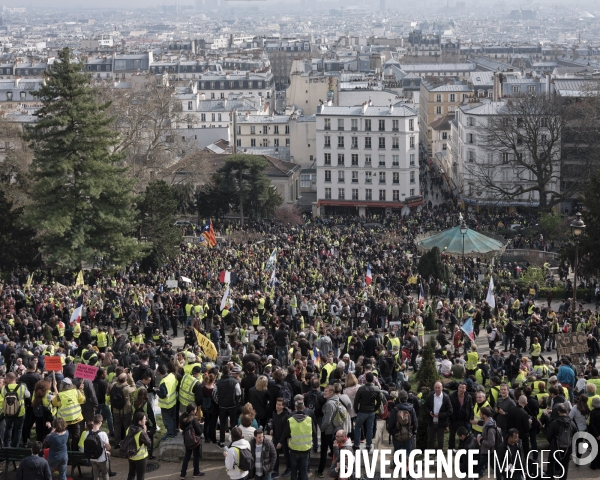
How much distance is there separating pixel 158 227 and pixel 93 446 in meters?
36.1

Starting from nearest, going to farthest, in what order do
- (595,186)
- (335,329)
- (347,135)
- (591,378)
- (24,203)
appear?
(591,378)
(335,329)
(595,186)
(24,203)
(347,135)

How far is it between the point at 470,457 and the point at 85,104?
3439 centimetres

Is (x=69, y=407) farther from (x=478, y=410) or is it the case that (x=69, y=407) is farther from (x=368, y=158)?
(x=368, y=158)

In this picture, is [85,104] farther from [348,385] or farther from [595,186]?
[348,385]

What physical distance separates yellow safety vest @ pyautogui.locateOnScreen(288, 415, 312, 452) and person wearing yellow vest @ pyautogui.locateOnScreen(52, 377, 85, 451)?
13.9 feet

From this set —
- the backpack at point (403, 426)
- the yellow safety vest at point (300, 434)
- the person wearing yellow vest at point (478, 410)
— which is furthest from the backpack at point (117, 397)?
the person wearing yellow vest at point (478, 410)

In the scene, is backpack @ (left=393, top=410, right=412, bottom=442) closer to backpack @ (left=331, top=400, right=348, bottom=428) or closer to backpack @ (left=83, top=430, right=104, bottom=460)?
backpack @ (left=331, top=400, right=348, bottom=428)

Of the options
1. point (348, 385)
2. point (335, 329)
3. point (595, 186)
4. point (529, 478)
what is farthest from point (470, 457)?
Result: point (595, 186)

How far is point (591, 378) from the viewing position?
75.6 feet

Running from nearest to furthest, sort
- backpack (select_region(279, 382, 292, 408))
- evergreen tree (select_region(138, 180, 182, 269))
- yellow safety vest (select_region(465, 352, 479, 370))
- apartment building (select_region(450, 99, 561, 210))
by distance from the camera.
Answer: backpack (select_region(279, 382, 292, 408)), yellow safety vest (select_region(465, 352, 479, 370)), evergreen tree (select_region(138, 180, 182, 269)), apartment building (select_region(450, 99, 561, 210))

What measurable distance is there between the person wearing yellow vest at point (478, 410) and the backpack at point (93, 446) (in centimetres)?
653

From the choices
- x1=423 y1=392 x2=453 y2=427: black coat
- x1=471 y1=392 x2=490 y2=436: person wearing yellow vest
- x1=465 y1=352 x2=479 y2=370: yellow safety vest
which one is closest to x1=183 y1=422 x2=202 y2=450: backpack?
x1=423 y1=392 x2=453 y2=427: black coat

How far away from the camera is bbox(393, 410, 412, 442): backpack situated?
774 inches

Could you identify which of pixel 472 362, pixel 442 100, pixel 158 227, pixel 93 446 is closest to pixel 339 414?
pixel 93 446
